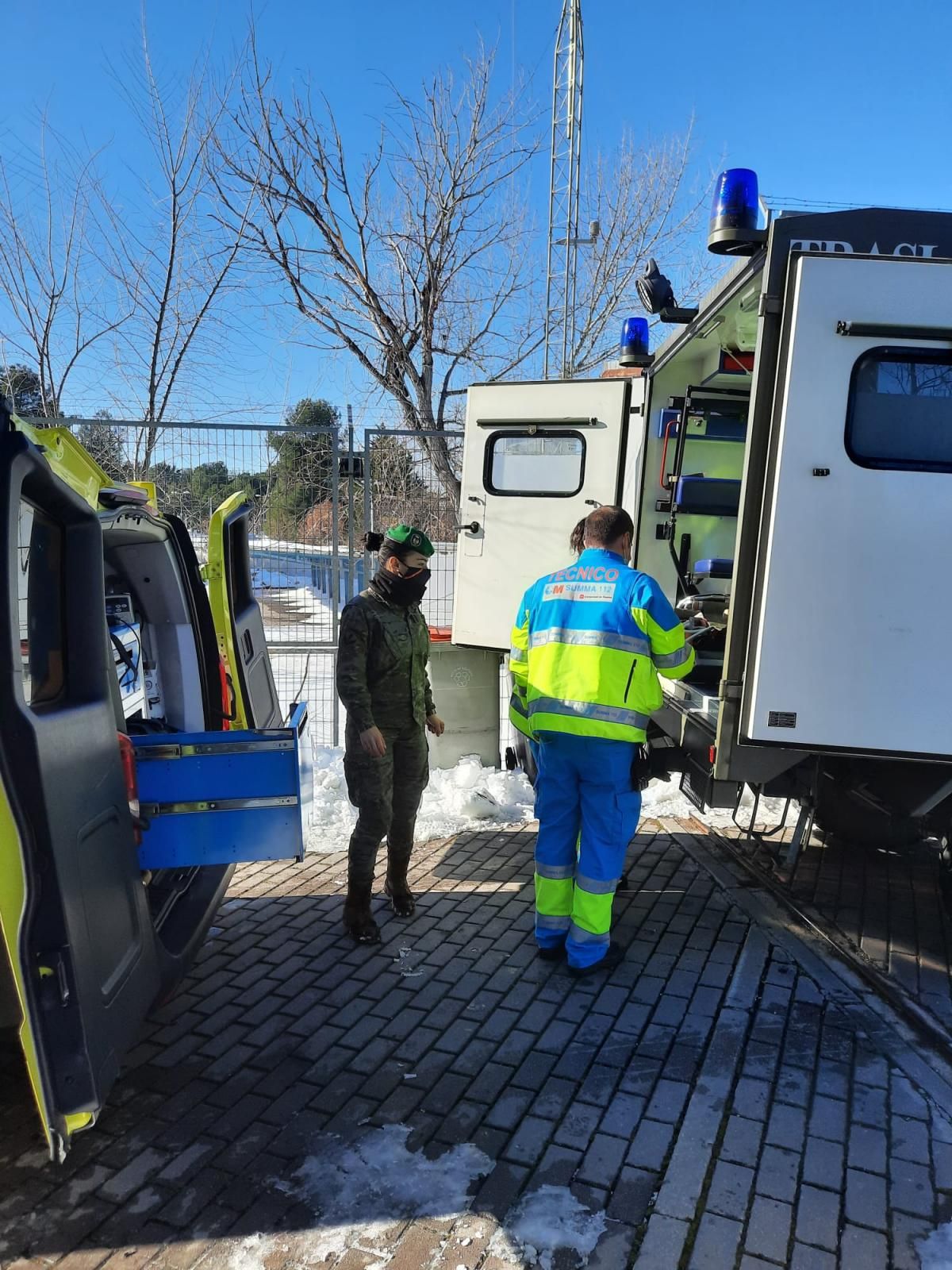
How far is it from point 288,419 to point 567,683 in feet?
20.3

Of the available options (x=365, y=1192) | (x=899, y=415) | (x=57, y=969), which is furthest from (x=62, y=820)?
(x=899, y=415)

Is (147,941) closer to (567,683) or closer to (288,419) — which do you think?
(567,683)

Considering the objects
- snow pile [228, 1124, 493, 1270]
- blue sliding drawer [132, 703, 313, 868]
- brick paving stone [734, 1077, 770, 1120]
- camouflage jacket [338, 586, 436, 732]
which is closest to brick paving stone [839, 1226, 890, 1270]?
brick paving stone [734, 1077, 770, 1120]

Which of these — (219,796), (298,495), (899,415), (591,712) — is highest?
(899,415)

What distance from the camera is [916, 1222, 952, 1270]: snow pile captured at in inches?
83.5

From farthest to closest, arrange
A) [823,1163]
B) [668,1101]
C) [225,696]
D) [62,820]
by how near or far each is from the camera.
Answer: [225,696], [668,1101], [823,1163], [62,820]

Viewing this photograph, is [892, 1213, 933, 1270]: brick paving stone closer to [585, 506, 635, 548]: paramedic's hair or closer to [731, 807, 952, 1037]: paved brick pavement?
[731, 807, 952, 1037]: paved brick pavement

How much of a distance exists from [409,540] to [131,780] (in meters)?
1.70

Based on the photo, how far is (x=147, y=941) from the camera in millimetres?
2531

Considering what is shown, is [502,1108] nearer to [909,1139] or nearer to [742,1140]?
[742,1140]

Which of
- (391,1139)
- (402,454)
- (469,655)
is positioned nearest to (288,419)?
(402,454)

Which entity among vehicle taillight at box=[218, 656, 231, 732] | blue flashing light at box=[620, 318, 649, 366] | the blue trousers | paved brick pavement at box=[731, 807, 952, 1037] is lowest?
paved brick pavement at box=[731, 807, 952, 1037]

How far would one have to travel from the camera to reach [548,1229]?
2.23 meters

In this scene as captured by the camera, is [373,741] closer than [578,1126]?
No
